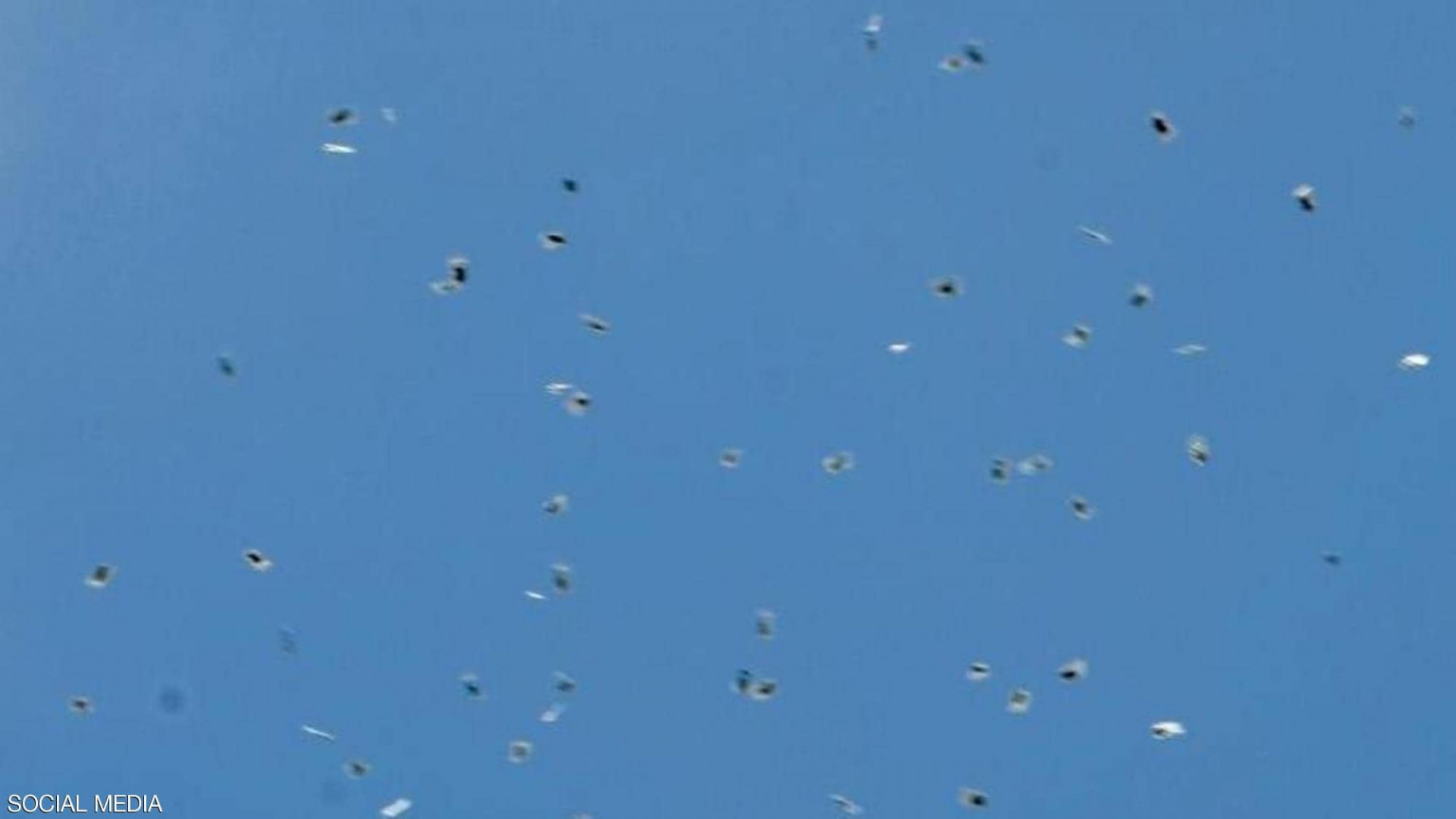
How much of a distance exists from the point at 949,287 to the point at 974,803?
4.44 metres

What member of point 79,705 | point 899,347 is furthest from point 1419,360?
point 79,705

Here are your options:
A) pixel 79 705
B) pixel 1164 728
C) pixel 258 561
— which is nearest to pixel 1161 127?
pixel 1164 728

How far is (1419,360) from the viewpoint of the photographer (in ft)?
25.4

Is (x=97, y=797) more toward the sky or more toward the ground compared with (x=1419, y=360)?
more toward the ground

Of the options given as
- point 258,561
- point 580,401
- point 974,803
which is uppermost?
point 580,401

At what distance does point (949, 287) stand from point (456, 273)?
14.7ft

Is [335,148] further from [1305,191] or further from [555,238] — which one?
[1305,191]

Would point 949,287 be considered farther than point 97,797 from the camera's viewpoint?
No

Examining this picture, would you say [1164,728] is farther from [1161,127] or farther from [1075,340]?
[1161,127]

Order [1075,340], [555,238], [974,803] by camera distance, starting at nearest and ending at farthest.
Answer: [974,803], [1075,340], [555,238]

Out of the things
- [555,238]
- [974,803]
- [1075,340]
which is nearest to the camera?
[974,803]

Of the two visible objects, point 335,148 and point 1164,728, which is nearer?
point 1164,728

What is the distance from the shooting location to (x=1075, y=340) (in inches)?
299

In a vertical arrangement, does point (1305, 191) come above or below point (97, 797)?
above
